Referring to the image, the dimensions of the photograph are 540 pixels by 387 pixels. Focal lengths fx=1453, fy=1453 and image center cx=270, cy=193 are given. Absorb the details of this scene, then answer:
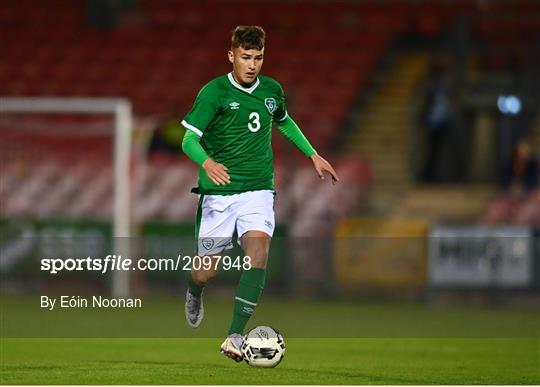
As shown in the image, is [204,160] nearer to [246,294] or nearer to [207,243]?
[207,243]

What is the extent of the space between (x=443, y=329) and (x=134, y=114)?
9.63 meters

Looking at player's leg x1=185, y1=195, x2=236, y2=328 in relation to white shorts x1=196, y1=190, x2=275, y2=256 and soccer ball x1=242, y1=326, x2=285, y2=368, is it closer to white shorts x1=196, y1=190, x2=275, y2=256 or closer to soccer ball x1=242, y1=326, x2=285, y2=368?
white shorts x1=196, y1=190, x2=275, y2=256

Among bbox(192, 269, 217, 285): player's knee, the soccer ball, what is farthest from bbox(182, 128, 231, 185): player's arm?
the soccer ball

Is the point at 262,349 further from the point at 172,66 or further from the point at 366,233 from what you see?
the point at 172,66

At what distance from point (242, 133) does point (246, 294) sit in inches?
37.3

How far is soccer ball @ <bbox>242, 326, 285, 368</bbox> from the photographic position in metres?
8.46

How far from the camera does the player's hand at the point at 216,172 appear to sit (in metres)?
7.96

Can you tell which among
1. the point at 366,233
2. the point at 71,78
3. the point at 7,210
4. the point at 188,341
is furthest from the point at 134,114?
the point at 188,341

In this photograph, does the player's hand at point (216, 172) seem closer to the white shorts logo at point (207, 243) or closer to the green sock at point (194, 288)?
the white shorts logo at point (207, 243)

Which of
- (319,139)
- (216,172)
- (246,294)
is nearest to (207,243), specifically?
(246,294)

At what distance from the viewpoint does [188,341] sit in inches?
458

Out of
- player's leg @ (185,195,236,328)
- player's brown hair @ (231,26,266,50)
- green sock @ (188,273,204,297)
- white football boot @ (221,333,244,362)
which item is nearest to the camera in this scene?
player's brown hair @ (231,26,266,50)

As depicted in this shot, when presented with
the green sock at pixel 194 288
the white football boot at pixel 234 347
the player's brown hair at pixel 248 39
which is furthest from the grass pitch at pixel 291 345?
the player's brown hair at pixel 248 39

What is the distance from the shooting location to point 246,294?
28.0 ft
